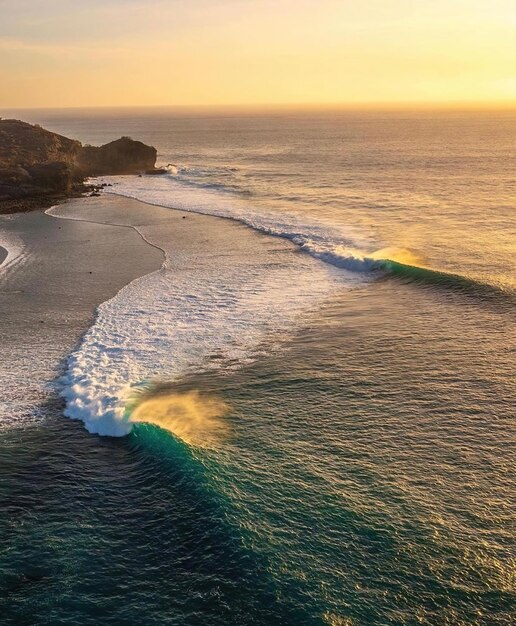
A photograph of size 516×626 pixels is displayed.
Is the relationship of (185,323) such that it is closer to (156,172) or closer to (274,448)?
(274,448)

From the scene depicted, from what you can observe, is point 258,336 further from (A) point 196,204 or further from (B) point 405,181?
(B) point 405,181

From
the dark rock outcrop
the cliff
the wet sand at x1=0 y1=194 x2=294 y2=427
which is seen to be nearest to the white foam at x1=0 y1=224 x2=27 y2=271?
the wet sand at x1=0 y1=194 x2=294 y2=427

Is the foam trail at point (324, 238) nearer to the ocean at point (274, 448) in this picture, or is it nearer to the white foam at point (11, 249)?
the ocean at point (274, 448)

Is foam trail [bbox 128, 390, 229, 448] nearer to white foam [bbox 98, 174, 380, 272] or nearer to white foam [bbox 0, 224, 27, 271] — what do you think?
white foam [bbox 98, 174, 380, 272]

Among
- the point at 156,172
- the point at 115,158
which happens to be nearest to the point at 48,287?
the point at 156,172

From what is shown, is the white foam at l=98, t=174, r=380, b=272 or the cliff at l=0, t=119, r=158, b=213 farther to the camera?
the cliff at l=0, t=119, r=158, b=213
